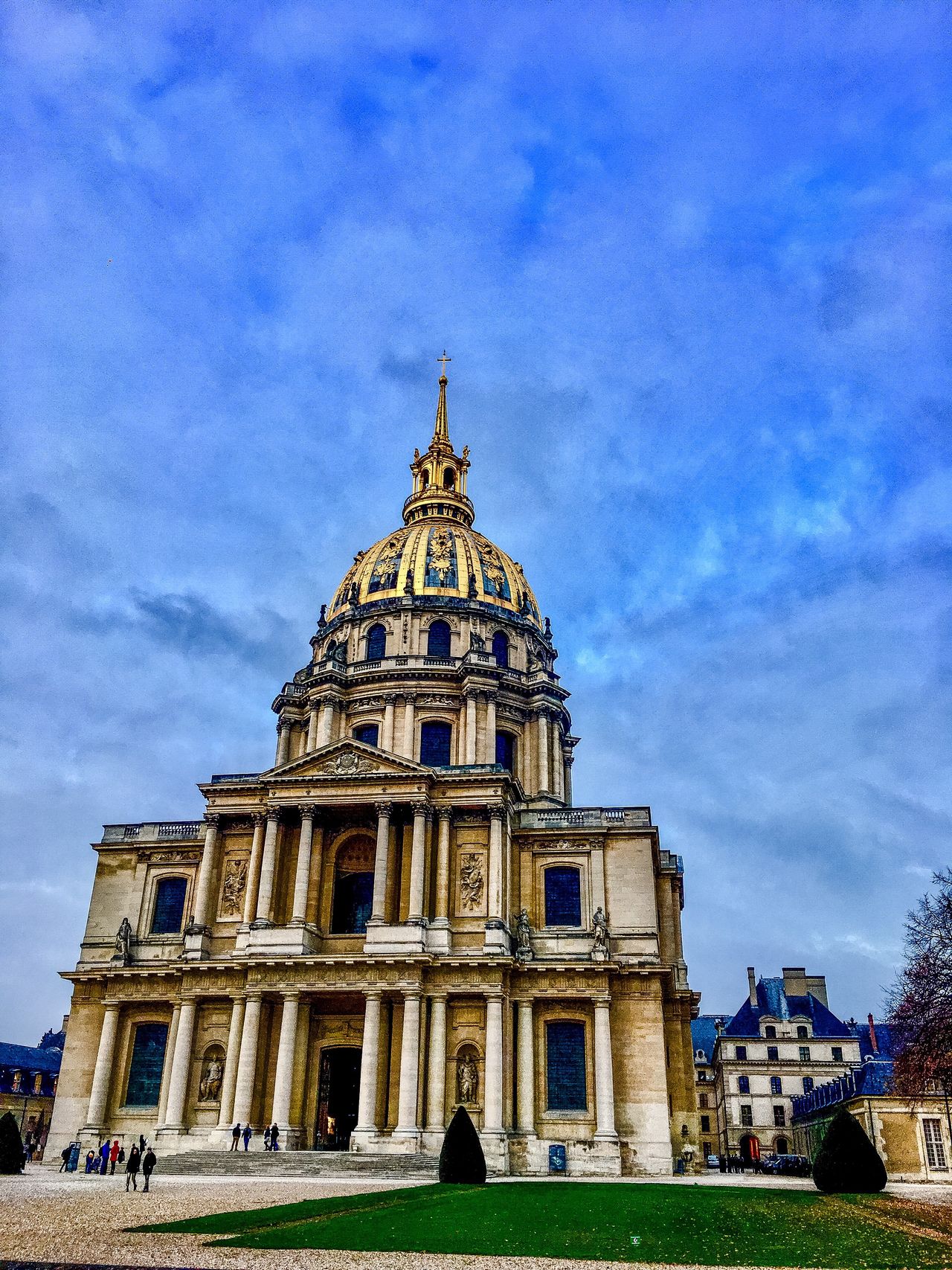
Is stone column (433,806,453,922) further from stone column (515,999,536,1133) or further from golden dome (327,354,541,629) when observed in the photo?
golden dome (327,354,541,629)

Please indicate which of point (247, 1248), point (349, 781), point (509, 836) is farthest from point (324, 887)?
point (247, 1248)

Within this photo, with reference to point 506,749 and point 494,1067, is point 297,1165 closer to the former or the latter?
point 494,1067

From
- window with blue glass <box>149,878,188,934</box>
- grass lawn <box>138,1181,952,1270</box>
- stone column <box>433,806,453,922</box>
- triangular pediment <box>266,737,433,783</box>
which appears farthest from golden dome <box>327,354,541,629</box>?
grass lawn <box>138,1181,952,1270</box>

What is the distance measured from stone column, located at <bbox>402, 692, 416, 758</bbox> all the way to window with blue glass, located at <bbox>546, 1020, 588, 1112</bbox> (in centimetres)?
1584

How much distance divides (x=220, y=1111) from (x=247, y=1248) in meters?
28.4

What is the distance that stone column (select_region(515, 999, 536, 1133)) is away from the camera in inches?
1593

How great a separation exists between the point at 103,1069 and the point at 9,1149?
1304cm

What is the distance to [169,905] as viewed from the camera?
48281 millimetres

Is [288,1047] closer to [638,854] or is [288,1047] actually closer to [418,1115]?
[418,1115]

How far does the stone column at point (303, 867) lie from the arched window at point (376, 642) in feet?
48.1

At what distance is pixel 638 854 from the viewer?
149 ft

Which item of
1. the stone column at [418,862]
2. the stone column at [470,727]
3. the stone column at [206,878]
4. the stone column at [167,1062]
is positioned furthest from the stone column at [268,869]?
the stone column at [470,727]

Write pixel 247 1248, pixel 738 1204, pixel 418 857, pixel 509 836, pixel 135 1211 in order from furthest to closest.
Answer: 1. pixel 509 836
2. pixel 418 857
3. pixel 738 1204
4. pixel 135 1211
5. pixel 247 1248

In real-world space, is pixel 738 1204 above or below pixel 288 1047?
below
